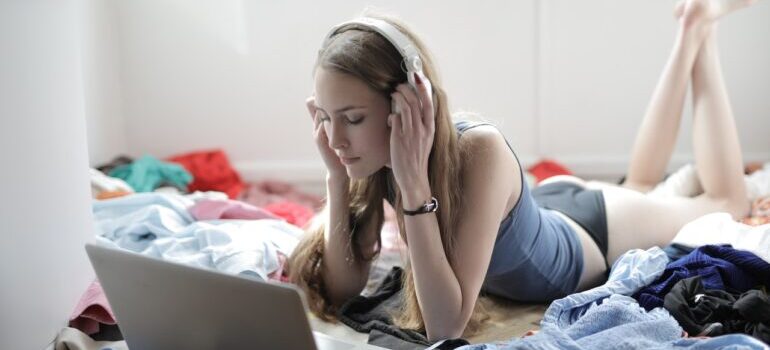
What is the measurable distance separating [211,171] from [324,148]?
1279 mm

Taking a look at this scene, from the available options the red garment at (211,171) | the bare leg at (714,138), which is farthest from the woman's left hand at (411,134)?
the red garment at (211,171)

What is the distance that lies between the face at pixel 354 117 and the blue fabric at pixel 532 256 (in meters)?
0.20

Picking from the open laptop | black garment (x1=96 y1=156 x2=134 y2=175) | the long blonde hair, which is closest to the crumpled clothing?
black garment (x1=96 y1=156 x2=134 y2=175)

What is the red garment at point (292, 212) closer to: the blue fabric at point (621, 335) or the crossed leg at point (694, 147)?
the crossed leg at point (694, 147)

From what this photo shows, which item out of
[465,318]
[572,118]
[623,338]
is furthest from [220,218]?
[572,118]

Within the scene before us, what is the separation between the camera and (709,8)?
2262 millimetres

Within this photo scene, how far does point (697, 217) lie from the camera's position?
2148 millimetres

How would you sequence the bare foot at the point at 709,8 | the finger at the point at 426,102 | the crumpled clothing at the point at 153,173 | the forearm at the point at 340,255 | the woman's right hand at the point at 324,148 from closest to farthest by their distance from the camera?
the finger at the point at 426,102 < the woman's right hand at the point at 324,148 < the forearm at the point at 340,255 < the bare foot at the point at 709,8 < the crumpled clothing at the point at 153,173

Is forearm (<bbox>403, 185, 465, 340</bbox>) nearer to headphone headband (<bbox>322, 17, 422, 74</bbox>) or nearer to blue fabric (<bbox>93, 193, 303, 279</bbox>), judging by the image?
headphone headband (<bbox>322, 17, 422, 74</bbox>)

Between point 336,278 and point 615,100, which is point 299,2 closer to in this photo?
point 615,100

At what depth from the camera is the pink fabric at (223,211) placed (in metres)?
2.14

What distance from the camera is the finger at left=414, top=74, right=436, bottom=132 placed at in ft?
4.86

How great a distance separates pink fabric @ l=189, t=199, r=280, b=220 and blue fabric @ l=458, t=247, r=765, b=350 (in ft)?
3.00

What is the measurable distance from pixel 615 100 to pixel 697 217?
90 cm
